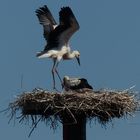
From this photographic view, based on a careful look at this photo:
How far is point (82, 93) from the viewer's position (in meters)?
15.4

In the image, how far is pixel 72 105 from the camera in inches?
574

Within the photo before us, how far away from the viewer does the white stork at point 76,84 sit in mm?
16516

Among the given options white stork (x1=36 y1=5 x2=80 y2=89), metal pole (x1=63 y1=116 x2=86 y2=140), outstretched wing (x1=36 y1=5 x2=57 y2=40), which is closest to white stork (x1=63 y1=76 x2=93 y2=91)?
white stork (x1=36 y1=5 x2=80 y2=89)

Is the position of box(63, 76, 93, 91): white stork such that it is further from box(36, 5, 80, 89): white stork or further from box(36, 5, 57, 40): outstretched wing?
box(36, 5, 57, 40): outstretched wing

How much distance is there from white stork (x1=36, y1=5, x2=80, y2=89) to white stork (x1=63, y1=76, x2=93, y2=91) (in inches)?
28.8

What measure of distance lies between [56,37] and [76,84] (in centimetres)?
146

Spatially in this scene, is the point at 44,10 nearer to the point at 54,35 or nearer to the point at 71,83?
the point at 54,35

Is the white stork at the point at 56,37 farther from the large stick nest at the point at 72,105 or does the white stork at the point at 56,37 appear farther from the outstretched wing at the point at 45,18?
the large stick nest at the point at 72,105

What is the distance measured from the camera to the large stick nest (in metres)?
14.5

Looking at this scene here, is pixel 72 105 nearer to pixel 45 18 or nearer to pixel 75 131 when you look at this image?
pixel 75 131

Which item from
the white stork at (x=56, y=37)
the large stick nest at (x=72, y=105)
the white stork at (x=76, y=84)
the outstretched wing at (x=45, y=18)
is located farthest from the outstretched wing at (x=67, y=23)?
the large stick nest at (x=72, y=105)

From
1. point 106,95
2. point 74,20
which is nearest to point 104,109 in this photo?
point 106,95

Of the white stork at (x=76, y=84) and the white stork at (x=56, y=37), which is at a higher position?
the white stork at (x=56, y=37)

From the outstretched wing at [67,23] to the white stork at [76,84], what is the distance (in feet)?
3.31
